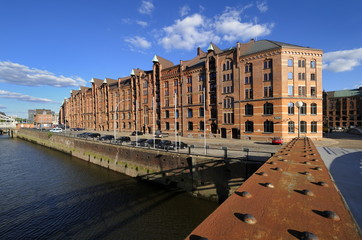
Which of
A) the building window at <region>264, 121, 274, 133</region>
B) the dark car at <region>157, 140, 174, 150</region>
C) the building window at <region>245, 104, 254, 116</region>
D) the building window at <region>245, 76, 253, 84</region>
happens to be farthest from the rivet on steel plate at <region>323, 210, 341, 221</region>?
the building window at <region>245, 76, 253, 84</region>

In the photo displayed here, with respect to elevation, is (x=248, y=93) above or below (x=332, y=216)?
above

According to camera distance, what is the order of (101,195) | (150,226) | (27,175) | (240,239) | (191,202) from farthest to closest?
(27,175)
(101,195)
(191,202)
(150,226)
(240,239)

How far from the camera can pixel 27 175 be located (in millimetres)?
21844

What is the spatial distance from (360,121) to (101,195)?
98777mm

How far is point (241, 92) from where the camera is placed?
3453 centimetres

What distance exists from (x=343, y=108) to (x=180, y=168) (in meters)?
93.6

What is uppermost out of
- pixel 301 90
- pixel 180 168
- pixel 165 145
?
pixel 301 90

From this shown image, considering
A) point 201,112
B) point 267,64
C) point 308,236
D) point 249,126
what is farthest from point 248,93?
point 308,236

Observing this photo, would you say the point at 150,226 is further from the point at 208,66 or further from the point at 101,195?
the point at 208,66

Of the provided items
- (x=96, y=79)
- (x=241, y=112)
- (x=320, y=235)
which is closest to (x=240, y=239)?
(x=320, y=235)

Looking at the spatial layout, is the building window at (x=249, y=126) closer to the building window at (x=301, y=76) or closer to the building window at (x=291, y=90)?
the building window at (x=291, y=90)

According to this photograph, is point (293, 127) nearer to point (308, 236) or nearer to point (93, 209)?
point (93, 209)

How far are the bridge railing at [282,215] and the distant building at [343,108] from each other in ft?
316

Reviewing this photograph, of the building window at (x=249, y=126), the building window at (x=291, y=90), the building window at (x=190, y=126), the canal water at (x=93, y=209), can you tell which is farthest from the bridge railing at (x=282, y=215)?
the building window at (x=190, y=126)
